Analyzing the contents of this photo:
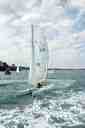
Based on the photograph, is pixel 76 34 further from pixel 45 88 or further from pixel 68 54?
pixel 45 88

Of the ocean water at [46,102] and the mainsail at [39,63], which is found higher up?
the mainsail at [39,63]

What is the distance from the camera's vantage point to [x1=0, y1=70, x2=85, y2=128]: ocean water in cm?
176

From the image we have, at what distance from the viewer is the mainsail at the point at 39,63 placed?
1800 millimetres

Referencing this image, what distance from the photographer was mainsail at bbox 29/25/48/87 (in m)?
1.80

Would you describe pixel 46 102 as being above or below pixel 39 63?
below

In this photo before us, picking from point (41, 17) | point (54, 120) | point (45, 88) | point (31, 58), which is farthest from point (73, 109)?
point (41, 17)

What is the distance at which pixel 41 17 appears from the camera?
1.76 m

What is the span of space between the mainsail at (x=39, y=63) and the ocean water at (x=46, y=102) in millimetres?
57

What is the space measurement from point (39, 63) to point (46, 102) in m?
0.40

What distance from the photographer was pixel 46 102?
185 cm

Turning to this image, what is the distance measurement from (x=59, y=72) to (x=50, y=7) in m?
0.63

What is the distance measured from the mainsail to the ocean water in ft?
0.19

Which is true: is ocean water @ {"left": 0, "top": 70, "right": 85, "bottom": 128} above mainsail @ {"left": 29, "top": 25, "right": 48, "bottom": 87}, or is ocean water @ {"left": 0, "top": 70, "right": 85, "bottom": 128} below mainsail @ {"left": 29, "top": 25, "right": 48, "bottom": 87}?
below

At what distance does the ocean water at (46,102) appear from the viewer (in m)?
1.76
